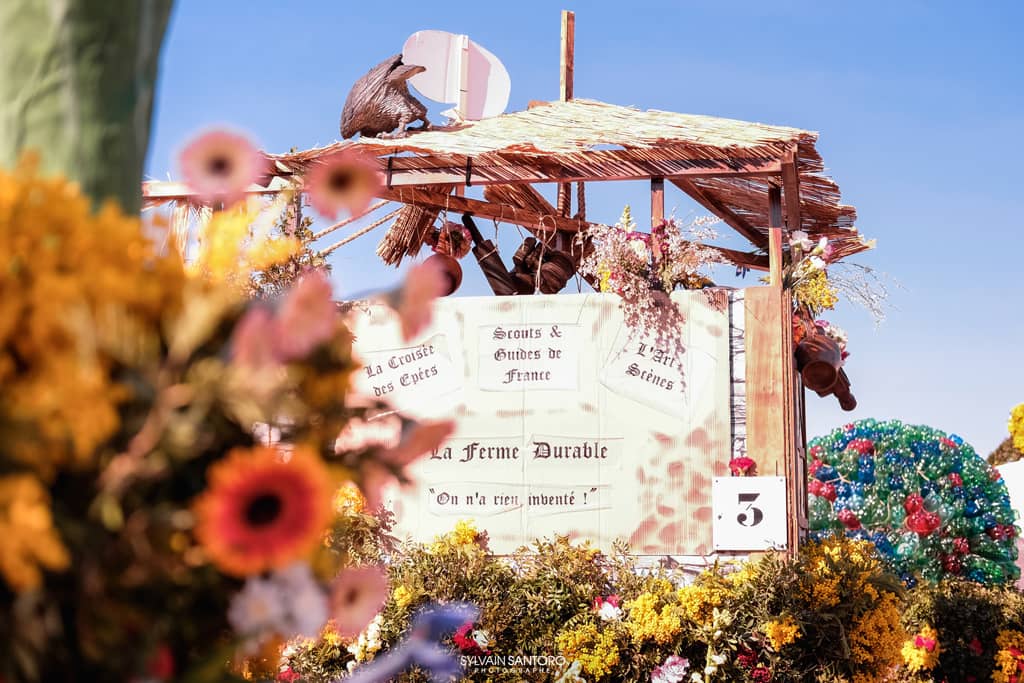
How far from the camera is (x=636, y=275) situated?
9617mm

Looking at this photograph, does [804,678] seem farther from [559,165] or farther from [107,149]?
[107,149]

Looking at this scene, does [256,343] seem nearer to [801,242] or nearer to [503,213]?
[801,242]

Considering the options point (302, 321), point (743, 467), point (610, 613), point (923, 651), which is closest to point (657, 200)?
point (743, 467)

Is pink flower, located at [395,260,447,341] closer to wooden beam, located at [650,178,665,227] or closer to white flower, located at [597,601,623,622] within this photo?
white flower, located at [597,601,623,622]

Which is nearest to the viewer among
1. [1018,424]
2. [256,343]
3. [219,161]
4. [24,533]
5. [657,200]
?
[24,533]

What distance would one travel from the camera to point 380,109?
1068 cm

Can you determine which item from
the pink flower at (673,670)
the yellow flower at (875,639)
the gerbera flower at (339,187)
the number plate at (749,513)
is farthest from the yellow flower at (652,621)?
the gerbera flower at (339,187)

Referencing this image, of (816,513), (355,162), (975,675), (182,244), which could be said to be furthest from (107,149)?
(816,513)

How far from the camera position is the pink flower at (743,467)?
9102 millimetres

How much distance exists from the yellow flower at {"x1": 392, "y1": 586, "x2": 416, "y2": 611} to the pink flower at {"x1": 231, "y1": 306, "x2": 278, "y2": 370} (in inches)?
310

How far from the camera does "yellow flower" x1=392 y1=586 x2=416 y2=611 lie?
28.9 feet

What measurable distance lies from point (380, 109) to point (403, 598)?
14.6ft

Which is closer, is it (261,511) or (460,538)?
(261,511)

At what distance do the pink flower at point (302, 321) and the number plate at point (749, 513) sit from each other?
26.9 feet
